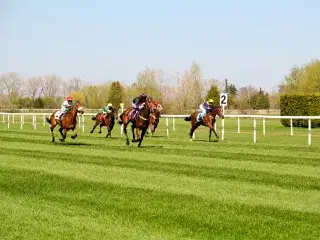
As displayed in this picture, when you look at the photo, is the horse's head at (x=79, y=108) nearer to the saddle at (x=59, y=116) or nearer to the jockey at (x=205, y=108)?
the saddle at (x=59, y=116)

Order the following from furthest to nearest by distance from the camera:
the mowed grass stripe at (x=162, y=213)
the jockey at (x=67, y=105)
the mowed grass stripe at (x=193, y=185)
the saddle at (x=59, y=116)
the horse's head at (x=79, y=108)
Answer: the saddle at (x=59, y=116), the jockey at (x=67, y=105), the horse's head at (x=79, y=108), the mowed grass stripe at (x=193, y=185), the mowed grass stripe at (x=162, y=213)

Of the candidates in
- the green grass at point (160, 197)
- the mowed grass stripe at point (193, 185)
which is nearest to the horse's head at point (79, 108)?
the green grass at point (160, 197)

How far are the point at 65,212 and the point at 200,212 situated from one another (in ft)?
5.93

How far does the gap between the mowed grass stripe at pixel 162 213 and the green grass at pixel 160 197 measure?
0.01m

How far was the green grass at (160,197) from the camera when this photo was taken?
6.81m

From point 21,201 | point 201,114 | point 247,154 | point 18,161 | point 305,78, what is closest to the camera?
point 21,201

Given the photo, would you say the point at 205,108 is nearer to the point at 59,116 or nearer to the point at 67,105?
the point at 67,105

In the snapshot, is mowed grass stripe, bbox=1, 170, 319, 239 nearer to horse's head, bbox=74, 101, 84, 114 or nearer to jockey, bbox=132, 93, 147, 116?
jockey, bbox=132, 93, 147, 116

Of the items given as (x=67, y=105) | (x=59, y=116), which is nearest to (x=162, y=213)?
(x=67, y=105)

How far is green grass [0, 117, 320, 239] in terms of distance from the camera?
6812mm

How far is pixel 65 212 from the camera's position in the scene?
7875 mm

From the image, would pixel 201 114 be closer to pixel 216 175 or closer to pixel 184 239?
pixel 216 175

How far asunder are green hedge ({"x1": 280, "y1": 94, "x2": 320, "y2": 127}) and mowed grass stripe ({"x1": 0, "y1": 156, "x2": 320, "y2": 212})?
984 inches

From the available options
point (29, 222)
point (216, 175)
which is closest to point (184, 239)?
point (29, 222)
